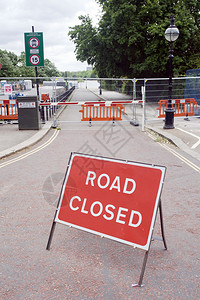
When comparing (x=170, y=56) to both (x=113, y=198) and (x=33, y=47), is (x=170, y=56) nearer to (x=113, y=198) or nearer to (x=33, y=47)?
(x=33, y=47)

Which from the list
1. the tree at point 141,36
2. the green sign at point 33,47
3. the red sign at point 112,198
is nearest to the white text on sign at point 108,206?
the red sign at point 112,198

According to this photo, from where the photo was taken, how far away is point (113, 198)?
3438 mm

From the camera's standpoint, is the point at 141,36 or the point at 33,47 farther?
the point at 141,36

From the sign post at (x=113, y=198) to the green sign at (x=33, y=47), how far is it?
1199cm

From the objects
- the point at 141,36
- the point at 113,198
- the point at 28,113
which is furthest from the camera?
the point at 141,36

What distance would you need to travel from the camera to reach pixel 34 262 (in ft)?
11.1

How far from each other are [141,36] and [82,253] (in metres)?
24.3

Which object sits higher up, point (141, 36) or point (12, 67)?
point (12, 67)

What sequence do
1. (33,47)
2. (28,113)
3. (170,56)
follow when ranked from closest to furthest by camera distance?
(170,56) → (28,113) → (33,47)

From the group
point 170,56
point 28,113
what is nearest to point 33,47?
point 28,113

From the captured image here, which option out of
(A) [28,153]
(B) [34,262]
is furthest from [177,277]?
(A) [28,153]

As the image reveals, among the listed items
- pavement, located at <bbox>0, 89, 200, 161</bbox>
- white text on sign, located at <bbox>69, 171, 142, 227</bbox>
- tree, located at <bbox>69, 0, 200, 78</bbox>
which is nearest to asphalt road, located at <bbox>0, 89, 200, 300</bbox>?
white text on sign, located at <bbox>69, 171, 142, 227</bbox>

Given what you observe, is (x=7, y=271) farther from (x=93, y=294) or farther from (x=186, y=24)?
(x=186, y=24)

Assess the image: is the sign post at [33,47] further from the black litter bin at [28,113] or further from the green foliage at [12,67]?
the green foliage at [12,67]
